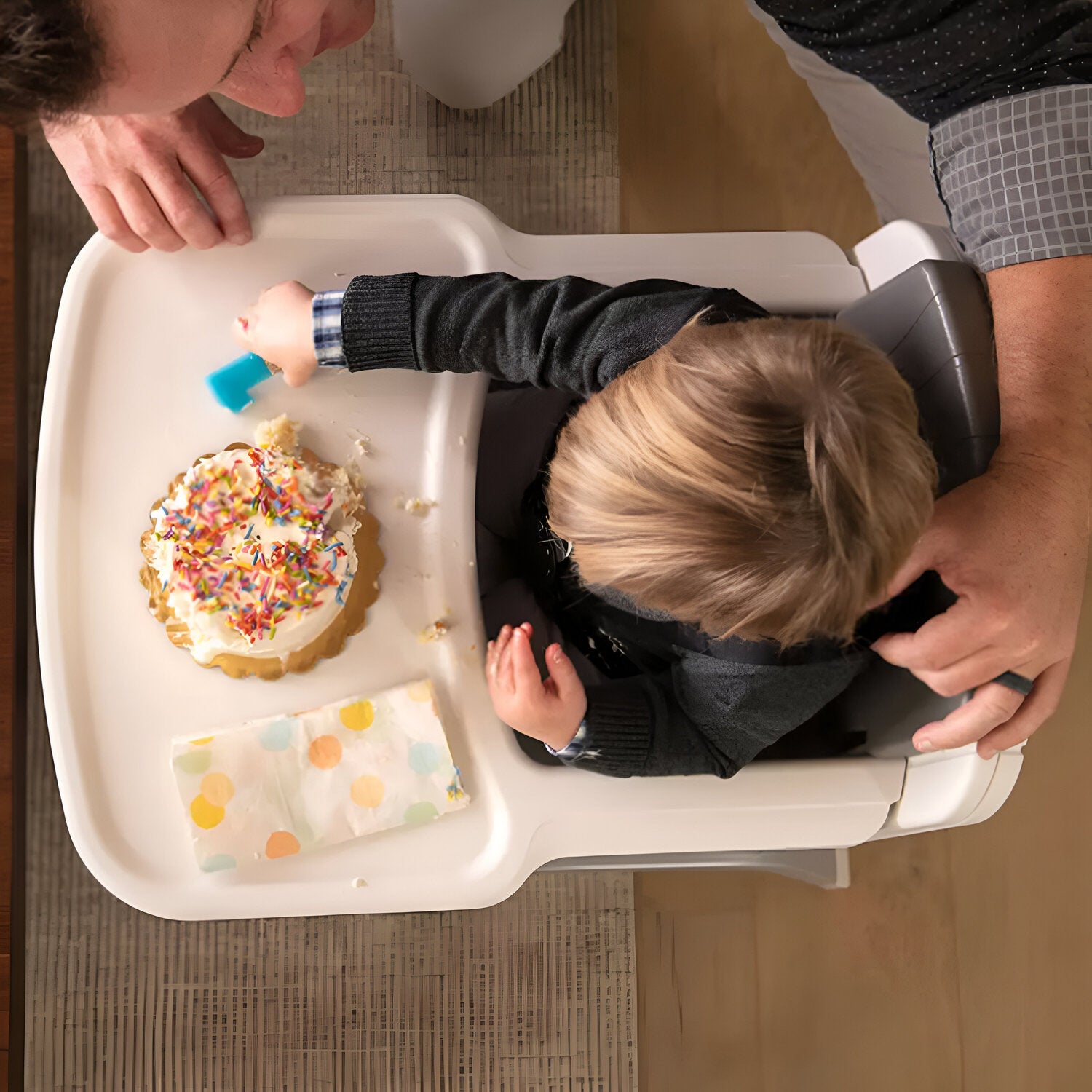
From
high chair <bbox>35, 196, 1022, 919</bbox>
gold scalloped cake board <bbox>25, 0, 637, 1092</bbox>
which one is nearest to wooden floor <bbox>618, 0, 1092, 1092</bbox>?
gold scalloped cake board <bbox>25, 0, 637, 1092</bbox>

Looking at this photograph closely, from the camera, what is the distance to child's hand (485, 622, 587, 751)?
683 millimetres

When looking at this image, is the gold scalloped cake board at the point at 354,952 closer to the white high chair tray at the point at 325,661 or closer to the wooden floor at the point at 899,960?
the wooden floor at the point at 899,960

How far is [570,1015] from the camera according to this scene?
1118mm

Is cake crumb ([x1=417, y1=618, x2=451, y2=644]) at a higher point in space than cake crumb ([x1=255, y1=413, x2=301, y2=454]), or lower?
lower

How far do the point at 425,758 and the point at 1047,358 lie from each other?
52cm

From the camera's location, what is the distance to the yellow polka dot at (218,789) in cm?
68

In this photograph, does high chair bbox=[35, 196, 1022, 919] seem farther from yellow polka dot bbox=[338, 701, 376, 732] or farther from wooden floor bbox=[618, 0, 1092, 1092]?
wooden floor bbox=[618, 0, 1092, 1092]

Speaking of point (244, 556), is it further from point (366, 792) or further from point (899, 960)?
point (899, 960)

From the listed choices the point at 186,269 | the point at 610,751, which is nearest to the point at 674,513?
the point at 610,751

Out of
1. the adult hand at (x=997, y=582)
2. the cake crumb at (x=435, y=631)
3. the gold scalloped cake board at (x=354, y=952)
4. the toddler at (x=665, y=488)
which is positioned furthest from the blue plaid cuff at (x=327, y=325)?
the gold scalloped cake board at (x=354, y=952)

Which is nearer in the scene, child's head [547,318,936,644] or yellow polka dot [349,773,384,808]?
child's head [547,318,936,644]

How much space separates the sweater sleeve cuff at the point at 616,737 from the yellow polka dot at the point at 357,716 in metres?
0.15

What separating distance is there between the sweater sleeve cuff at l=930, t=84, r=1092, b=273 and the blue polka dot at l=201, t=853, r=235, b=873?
696mm

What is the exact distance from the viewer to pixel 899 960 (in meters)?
1.15
